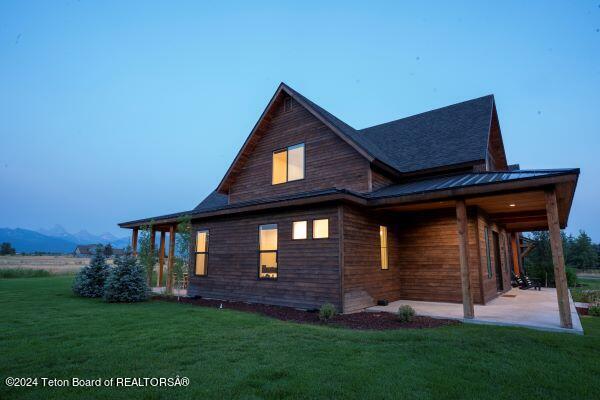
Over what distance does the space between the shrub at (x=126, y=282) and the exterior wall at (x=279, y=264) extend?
2.17 metres

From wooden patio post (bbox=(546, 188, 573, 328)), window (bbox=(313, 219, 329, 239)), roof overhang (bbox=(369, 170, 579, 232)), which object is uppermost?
roof overhang (bbox=(369, 170, 579, 232))

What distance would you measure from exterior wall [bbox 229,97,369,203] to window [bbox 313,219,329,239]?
195 centimetres

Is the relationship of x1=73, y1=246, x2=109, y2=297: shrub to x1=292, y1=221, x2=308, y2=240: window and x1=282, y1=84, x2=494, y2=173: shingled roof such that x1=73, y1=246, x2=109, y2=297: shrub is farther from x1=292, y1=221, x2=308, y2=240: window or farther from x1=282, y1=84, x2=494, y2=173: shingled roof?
x1=282, y1=84, x2=494, y2=173: shingled roof

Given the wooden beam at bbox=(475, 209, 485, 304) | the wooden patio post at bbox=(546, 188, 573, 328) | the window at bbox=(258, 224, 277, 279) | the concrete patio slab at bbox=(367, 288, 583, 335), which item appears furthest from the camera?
the window at bbox=(258, 224, 277, 279)

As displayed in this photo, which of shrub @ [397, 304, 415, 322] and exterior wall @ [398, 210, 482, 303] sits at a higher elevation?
exterior wall @ [398, 210, 482, 303]

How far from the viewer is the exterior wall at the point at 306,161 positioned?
451 inches

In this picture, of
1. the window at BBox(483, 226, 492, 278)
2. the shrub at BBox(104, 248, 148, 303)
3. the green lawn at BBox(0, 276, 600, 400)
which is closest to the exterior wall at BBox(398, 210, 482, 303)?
the window at BBox(483, 226, 492, 278)

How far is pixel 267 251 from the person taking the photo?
11273mm

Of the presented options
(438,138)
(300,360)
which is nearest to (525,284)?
(438,138)

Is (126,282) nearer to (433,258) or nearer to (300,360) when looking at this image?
(300,360)

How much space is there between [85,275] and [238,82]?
190 metres

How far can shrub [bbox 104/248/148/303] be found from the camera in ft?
38.4

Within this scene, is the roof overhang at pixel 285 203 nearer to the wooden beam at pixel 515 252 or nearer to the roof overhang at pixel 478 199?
the roof overhang at pixel 478 199

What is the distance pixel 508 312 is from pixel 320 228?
573cm
